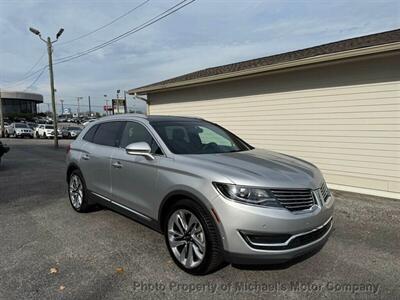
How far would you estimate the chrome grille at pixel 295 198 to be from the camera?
3328mm

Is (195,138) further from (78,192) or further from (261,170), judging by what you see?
(78,192)

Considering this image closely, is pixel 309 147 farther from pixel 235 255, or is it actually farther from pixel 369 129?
pixel 235 255

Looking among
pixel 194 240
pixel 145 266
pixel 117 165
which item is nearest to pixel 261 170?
pixel 194 240

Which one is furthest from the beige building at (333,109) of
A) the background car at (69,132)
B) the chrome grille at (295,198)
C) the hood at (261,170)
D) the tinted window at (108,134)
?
the background car at (69,132)

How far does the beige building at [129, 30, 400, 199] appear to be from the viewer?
7.48 meters

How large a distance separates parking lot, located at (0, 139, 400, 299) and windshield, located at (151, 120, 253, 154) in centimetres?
133

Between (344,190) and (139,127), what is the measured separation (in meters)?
5.62

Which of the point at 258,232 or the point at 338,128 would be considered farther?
the point at 338,128

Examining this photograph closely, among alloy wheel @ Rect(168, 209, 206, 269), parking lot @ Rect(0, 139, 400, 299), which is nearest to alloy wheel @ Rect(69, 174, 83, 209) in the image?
parking lot @ Rect(0, 139, 400, 299)

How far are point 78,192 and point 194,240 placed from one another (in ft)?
10.3

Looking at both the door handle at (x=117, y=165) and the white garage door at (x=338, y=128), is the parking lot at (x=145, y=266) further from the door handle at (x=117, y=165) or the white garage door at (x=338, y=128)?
the white garage door at (x=338, y=128)

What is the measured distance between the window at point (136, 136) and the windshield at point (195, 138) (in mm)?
133

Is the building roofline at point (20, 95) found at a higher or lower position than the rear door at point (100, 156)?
higher

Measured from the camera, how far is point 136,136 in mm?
4773
